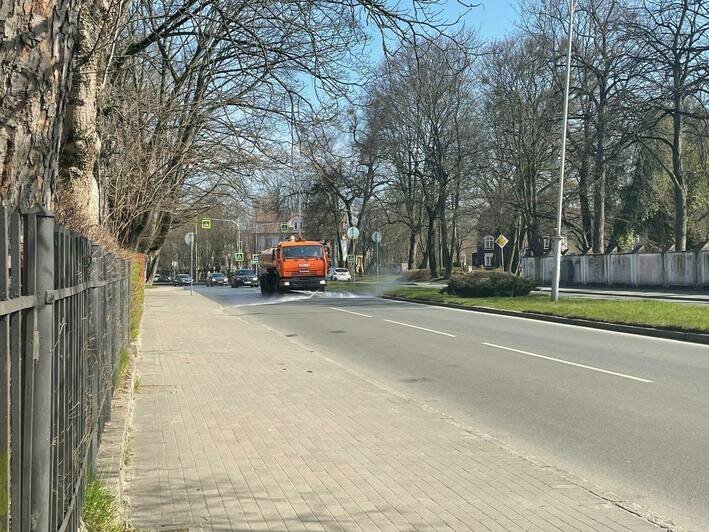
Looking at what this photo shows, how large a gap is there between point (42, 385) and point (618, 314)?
60.4ft

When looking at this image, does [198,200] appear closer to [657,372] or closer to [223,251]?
[657,372]

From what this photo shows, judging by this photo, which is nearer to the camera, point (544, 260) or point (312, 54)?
point (312, 54)

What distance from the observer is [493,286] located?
1168 inches

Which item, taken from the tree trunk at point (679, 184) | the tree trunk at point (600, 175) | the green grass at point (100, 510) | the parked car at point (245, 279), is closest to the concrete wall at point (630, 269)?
the tree trunk at point (600, 175)

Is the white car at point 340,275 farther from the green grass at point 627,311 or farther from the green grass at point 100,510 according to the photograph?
the green grass at point 100,510

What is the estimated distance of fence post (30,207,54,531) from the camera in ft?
8.34

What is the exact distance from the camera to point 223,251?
99562 mm

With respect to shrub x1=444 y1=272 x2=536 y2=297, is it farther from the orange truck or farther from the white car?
the white car

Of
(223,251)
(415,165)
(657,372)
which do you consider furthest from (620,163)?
(223,251)

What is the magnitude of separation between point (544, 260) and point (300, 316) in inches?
1166

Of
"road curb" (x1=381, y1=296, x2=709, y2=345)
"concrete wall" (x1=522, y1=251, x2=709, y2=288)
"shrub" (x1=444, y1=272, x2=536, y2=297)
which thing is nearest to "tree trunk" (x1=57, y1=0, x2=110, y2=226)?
"road curb" (x1=381, y1=296, x2=709, y2=345)

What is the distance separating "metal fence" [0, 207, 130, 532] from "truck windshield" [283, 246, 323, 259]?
118 ft

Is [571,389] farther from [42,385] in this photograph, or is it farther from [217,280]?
[217,280]

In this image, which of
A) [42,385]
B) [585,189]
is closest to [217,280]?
[585,189]
